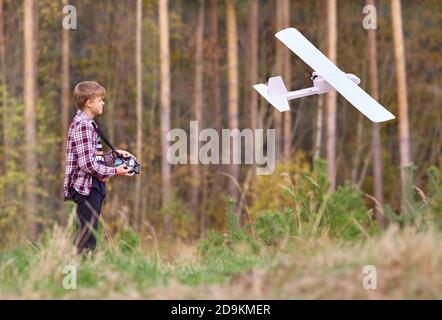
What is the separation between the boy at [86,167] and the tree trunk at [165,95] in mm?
18769

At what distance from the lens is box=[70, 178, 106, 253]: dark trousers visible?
7742mm

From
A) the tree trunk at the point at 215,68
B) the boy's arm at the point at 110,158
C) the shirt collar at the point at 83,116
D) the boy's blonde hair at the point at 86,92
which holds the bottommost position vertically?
the boy's arm at the point at 110,158

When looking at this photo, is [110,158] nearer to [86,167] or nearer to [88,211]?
[86,167]

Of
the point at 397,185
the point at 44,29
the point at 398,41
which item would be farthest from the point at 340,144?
the point at 44,29

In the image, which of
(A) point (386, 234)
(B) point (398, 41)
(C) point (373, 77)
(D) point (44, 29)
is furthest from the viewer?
(D) point (44, 29)

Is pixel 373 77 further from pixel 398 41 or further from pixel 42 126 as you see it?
pixel 42 126

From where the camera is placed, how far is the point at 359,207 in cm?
1277

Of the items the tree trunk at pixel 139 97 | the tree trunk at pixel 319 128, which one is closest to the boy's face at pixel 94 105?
the tree trunk at pixel 139 97

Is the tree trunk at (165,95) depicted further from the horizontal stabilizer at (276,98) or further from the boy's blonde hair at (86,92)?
the boy's blonde hair at (86,92)

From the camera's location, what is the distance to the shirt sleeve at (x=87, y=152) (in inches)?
301

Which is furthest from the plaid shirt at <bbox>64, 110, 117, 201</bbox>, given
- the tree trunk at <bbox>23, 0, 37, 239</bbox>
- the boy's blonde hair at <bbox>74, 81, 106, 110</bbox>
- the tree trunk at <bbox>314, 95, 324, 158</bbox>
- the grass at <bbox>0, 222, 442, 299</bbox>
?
the tree trunk at <bbox>314, 95, 324, 158</bbox>

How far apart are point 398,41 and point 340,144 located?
6.80 meters

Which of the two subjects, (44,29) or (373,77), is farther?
(44,29)
